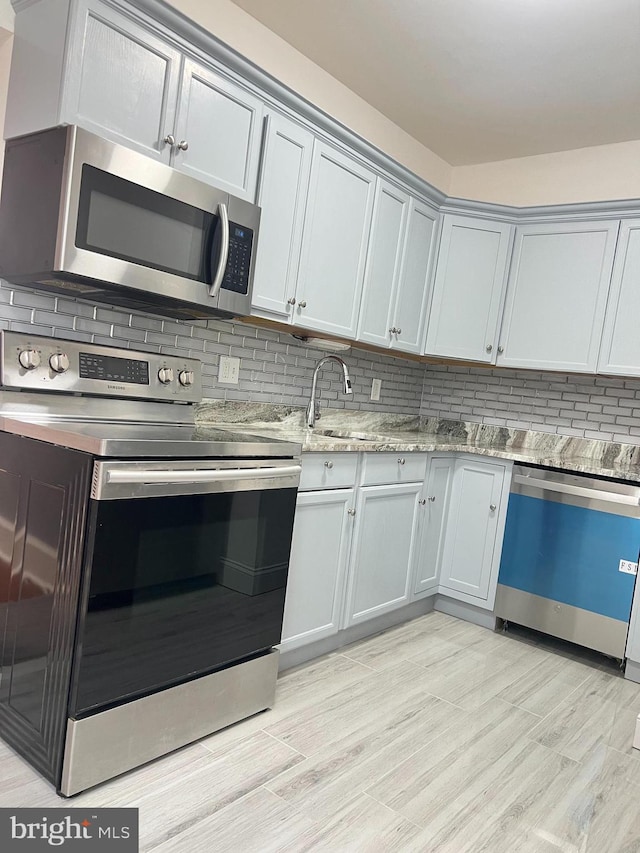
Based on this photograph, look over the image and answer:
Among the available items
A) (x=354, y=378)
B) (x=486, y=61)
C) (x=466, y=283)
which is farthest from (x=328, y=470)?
(x=486, y=61)

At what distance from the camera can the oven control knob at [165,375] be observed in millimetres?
2312

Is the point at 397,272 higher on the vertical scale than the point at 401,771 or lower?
higher

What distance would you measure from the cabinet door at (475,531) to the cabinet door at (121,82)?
213cm

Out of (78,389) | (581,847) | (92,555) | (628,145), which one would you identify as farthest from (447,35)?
(581,847)

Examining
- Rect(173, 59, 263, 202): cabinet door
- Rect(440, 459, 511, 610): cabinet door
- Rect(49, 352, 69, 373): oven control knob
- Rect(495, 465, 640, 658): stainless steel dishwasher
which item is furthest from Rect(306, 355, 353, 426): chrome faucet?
Rect(49, 352, 69, 373): oven control knob

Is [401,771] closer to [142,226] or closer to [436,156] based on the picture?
[142,226]

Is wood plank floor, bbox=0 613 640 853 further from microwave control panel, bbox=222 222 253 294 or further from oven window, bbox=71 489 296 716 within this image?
microwave control panel, bbox=222 222 253 294

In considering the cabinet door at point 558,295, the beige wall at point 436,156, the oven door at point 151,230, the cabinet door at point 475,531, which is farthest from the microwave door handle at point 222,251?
the cabinet door at point 558,295

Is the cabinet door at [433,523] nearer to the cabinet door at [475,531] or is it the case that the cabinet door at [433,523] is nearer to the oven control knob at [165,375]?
the cabinet door at [475,531]

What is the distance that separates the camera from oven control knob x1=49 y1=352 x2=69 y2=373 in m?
1.99

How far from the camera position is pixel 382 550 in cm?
293

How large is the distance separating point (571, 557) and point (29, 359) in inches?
96.0

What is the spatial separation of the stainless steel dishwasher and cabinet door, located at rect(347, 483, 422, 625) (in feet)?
1.68

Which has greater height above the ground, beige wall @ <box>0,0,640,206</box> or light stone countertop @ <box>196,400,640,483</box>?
beige wall @ <box>0,0,640,206</box>
